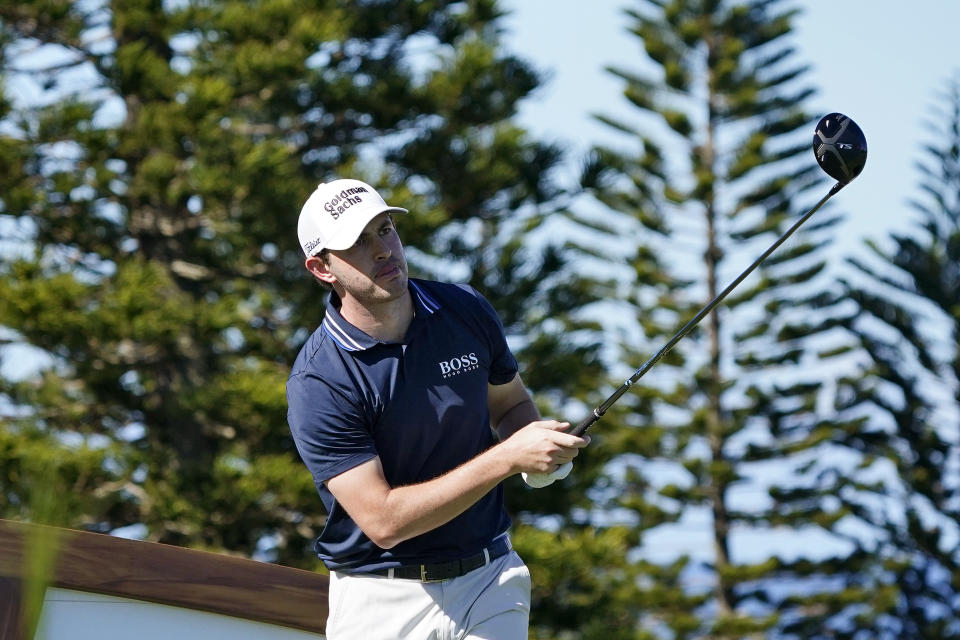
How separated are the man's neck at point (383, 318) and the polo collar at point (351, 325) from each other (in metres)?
0.02

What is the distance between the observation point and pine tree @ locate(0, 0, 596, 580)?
1241 cm

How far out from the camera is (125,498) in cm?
1332

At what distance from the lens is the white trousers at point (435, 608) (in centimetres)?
270

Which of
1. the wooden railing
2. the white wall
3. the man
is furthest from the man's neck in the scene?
the white wall

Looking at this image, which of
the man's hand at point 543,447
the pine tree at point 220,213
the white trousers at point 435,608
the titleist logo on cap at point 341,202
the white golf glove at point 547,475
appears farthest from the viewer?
the pine tree at point 220,213

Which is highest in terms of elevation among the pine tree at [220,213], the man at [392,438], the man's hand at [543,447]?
the man's hand at [543,447]

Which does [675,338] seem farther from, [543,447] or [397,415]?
[397,415]

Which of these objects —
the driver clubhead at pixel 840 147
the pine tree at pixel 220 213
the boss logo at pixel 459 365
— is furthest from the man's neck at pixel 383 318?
the pine tree at pixel 220 213

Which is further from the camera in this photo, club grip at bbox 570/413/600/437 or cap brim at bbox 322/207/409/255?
cap brim at bbox 322/207/409/255

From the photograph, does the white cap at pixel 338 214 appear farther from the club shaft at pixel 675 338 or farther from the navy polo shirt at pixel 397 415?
the club shaft at pixel 675 338

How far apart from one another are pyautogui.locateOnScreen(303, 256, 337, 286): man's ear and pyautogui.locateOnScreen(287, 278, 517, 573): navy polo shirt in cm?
11

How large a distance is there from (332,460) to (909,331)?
18.8 metres

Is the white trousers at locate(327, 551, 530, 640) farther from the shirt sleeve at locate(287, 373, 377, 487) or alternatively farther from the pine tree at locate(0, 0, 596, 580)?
the pine tree at locate(0, 0, 596, 580)

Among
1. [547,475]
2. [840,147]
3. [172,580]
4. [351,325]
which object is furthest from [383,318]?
[840,147]
